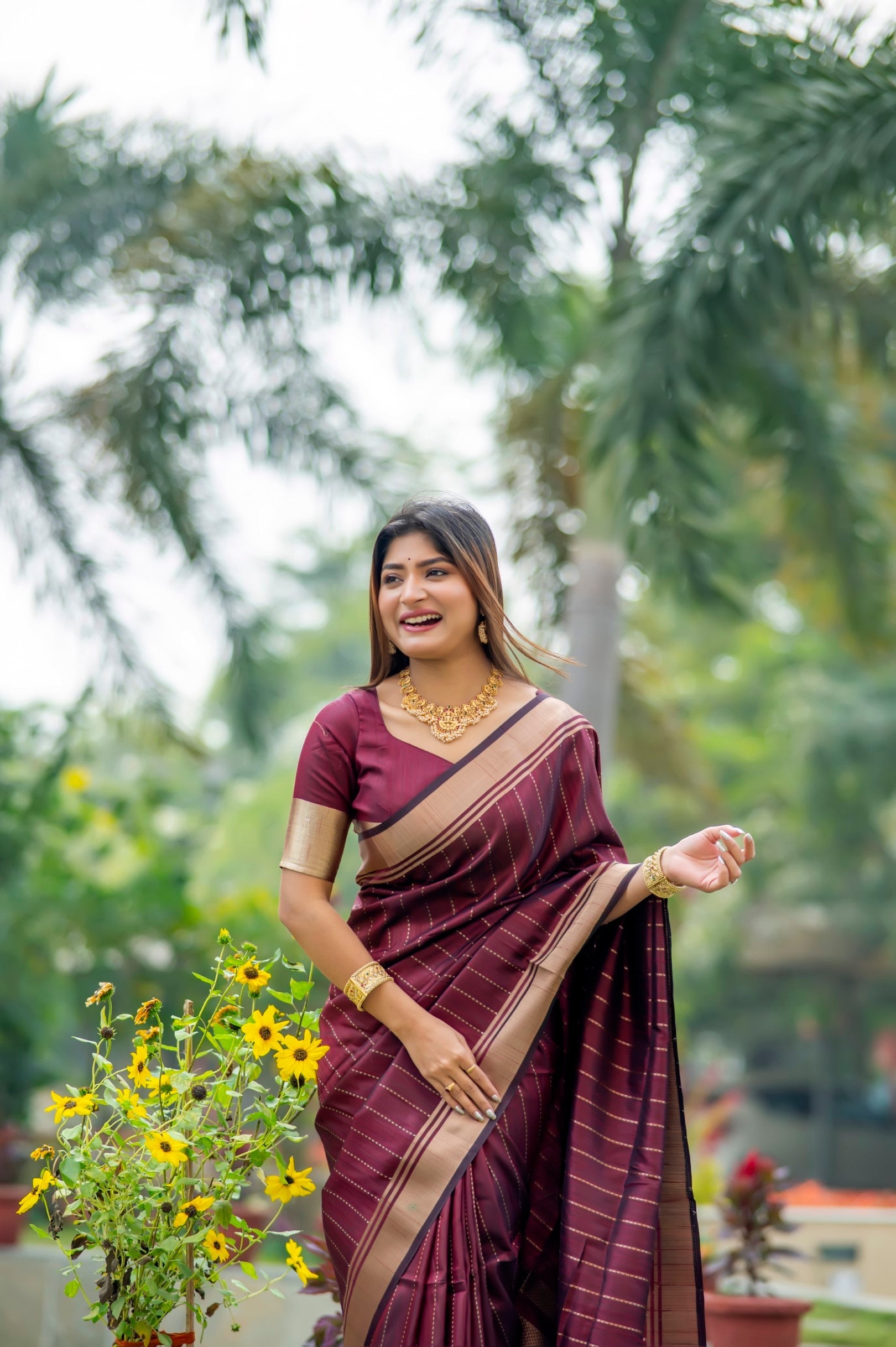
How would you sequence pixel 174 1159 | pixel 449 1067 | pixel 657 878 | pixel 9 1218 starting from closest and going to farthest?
pixel 174 1159 < pixel 449 1067 < pixel 657 878 < pixel 9 1218

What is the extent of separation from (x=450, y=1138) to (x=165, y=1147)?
19.8 inches

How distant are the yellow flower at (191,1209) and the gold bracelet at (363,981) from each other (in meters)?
0.43

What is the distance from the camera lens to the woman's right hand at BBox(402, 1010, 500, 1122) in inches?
102

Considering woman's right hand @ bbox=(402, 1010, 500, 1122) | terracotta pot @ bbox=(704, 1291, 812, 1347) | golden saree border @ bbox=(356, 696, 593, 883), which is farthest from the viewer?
terracotta pot @ bbox=(704, 1291, 812, 1347)

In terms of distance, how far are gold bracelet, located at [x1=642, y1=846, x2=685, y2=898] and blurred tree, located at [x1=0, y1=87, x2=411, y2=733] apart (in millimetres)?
4951

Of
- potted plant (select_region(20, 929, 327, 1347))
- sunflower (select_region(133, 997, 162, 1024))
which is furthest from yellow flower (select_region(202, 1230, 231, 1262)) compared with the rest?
sunflower (select_region(133, 997, 162, 1024))

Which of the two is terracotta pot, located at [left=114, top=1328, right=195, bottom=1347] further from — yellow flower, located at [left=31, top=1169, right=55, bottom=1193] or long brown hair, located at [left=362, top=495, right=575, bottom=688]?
long brown hair, located at [left=362, top=495, right=575, bottom=688]

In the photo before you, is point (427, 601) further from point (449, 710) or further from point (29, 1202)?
point (29, 1202)

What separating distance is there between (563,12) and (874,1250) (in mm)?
6357

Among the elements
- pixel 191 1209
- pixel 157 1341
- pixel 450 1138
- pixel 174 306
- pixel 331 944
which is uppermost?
pixel 174 306

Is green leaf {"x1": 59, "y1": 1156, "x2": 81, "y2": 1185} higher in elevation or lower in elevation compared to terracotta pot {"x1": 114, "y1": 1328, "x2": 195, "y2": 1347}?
higher

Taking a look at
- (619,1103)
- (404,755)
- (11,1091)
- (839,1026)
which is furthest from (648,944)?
(839,1026)

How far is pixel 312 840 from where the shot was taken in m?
2.73

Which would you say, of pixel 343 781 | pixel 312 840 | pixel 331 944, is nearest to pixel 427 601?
pixel 343 781
